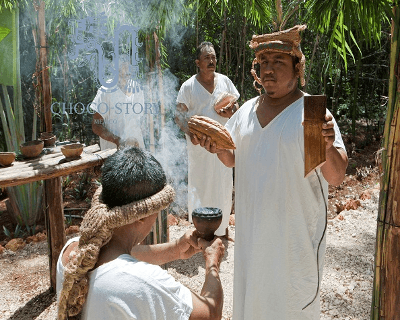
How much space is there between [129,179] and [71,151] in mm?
2158

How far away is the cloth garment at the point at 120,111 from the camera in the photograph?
4383 millimetres

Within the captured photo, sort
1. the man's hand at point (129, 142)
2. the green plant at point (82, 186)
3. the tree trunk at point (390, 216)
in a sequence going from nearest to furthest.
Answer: the tree trunk at point (390, 216) < the man's hand at point (129, 142) < the green plant at point (82, 186)

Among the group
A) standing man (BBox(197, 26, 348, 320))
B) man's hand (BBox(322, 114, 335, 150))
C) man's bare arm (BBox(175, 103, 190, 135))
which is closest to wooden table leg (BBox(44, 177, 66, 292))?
man's bare arm (BBox(175, 103, 190, 135))

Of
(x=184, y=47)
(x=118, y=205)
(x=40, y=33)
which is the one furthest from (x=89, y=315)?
(x=184, y=47)

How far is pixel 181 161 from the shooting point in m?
6.90

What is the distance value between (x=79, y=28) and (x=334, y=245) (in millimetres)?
4570

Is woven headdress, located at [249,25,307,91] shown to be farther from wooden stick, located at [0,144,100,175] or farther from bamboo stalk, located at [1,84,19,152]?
bamboo stalk, located at [1,84,19,152]

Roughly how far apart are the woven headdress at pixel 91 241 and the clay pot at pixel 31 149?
2302mm

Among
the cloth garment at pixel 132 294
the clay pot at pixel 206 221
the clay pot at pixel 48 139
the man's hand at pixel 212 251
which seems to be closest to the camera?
the cloth garment at pixel 132 294

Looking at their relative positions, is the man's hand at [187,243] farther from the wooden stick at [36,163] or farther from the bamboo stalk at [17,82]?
the bamboo stalk at [17,82]

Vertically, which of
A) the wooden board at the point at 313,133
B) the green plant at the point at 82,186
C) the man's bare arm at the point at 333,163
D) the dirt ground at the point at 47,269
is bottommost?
the dirt ground at the point at 47,269

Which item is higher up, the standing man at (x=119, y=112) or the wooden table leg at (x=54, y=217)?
the standing man at (x=119, y=112)

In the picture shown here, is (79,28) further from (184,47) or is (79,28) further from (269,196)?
(269,196)

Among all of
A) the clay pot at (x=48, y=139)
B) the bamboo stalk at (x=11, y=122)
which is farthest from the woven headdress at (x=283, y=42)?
the bamboo stalk at (x=11, y=122)
